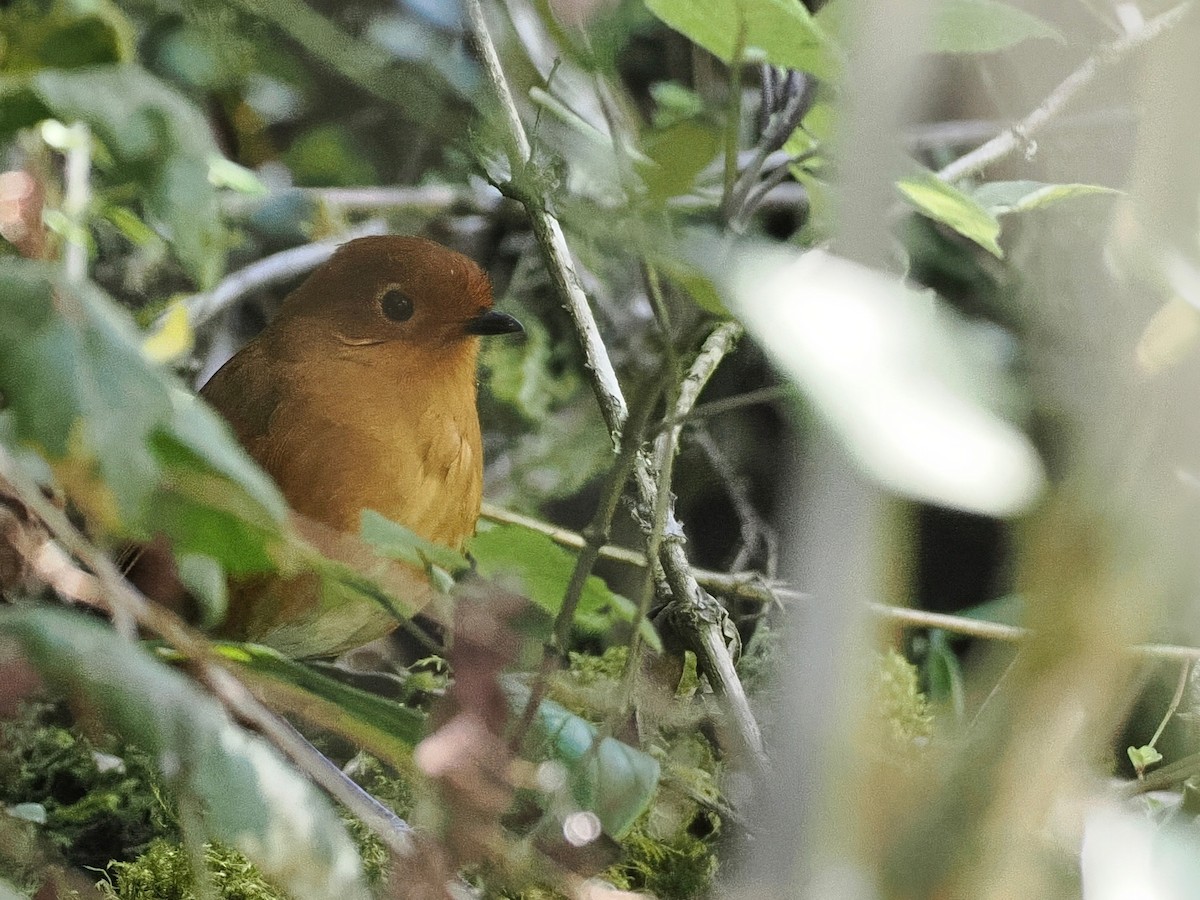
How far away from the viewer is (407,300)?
2.83 feet

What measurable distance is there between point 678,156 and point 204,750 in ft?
1.06

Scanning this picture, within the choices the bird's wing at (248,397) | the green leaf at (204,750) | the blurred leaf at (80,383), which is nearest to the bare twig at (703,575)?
the bird's wing at (248,397)

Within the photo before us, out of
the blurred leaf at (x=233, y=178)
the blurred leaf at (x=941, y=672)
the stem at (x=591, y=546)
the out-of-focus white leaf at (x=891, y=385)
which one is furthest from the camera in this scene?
the blurred leaf at (x=941, y=672)

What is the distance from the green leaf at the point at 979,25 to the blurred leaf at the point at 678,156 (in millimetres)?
157

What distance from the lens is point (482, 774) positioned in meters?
0.54

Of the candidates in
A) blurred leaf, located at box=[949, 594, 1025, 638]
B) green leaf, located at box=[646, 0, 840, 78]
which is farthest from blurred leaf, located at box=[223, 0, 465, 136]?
blurred leaf, located at box=[949, 594, 1025, 638]

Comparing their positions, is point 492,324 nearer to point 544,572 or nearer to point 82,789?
point 544,572

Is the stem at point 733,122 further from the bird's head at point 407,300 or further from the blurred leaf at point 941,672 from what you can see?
the blurred leaf at point 941,672

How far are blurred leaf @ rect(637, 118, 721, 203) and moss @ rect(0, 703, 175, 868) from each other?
0.66m

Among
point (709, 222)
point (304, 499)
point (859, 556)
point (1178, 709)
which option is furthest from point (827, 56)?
point (1178, 709)

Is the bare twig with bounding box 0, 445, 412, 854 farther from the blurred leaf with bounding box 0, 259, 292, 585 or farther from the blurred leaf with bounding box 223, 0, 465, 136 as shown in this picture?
the blurred leaf with bounding box 223, 0, 465, 136

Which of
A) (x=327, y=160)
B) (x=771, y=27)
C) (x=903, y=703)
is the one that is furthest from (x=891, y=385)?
(x=327, y=160)

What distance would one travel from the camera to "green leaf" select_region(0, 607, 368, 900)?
0.51 metres

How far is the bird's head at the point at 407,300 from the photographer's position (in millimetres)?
841
